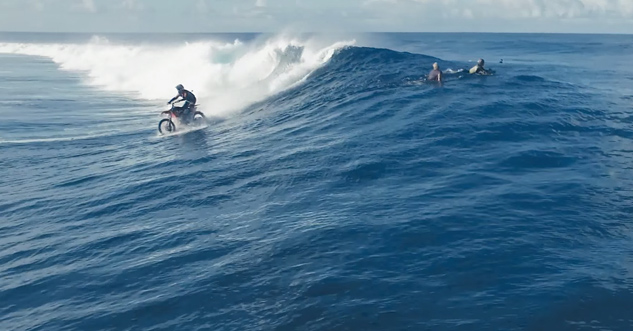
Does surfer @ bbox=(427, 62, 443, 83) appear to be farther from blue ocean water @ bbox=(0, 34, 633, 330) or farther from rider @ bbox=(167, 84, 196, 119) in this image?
rider @ bbox=(167, 84, 196, 119)

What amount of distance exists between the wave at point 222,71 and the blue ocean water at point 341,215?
21.3ft

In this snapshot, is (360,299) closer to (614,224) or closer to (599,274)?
(599,274)

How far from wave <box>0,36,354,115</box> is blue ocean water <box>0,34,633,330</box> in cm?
648

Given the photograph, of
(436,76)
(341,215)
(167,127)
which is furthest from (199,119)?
(341,215)

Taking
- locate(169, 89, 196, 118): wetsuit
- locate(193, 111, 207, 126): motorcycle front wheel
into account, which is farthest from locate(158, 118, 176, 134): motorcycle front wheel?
locate(193, 111, 207, 126): motorcycle front wheel

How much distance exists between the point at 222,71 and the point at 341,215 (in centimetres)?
3365

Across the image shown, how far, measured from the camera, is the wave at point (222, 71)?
3703 centimetres

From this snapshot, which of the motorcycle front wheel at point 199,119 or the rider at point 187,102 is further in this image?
the motorcycle front wheel at point 199,119

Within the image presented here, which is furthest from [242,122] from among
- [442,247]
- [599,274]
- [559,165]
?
[599,274]

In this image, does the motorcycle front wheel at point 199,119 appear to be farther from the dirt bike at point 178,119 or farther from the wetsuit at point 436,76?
the wetsuit at point 436,76

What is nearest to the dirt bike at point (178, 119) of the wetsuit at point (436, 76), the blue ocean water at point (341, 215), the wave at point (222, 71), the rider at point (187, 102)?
the rider at point (187, 102)

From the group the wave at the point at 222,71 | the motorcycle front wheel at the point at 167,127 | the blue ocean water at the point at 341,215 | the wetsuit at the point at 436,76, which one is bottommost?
the blue ocean water at the point at 341,215

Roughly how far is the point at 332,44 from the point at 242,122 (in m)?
17.5

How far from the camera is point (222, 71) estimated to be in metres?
45.0
